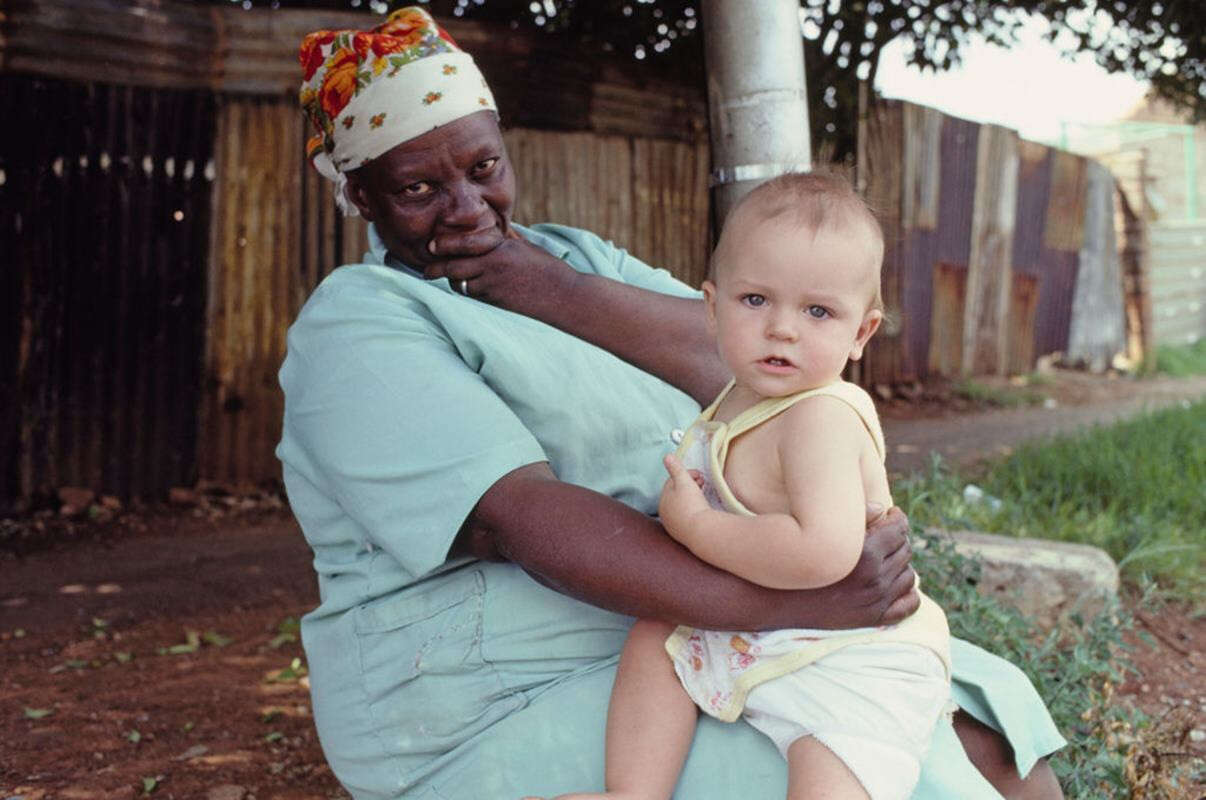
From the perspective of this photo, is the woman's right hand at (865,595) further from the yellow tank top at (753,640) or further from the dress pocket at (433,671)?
the dress pocket at (433,671)

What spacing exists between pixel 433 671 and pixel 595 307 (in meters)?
0.72

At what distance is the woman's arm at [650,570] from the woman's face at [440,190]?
24.1 inches

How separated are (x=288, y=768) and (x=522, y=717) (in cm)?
165

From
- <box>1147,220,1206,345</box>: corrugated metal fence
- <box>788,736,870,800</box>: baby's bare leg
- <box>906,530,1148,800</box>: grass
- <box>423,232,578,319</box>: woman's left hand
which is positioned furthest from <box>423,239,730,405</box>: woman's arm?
<box>1147,220,1206,345</box>: corrugated metal fence

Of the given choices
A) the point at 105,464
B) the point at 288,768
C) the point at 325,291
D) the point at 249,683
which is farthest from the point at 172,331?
the point at 325,291

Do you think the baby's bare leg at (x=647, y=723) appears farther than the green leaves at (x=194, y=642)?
No

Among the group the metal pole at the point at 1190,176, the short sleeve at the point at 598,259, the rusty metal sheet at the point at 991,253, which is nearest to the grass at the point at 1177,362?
the rusty metal sheet at the point at 991,253

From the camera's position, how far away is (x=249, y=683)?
12.8 feet

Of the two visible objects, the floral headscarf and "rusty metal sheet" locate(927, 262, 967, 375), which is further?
"rusty metal sheet" locate(927, 262, 967, 375)

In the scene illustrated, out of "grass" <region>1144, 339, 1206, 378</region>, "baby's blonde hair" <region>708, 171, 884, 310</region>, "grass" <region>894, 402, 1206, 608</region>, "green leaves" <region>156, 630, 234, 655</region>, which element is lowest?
"grass" <region>1144, 339, 1206, 378</region>

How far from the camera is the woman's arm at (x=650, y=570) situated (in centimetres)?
169

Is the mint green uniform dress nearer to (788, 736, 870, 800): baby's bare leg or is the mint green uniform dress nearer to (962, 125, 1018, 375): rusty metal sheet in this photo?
(788, 736, 870, 800): baby's bare leg

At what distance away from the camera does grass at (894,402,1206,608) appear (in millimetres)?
4559

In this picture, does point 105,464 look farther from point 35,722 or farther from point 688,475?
point 688,475
